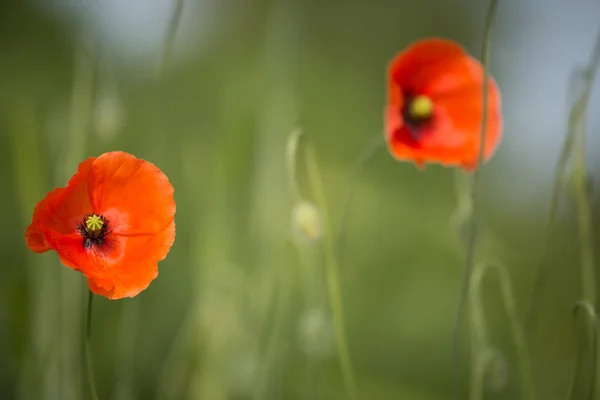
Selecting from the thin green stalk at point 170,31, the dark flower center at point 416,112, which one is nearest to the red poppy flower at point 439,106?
the dark flower center at point 416,112

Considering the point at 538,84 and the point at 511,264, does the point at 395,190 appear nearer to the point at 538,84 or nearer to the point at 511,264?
the point at 511,264

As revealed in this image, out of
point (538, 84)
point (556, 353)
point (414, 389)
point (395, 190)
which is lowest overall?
point (414, 389)

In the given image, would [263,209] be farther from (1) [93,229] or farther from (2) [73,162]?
(1) [93,229]

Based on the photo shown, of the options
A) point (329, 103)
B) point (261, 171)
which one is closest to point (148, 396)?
point (261, 171)

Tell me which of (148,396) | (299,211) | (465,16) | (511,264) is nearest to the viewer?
(299,211)

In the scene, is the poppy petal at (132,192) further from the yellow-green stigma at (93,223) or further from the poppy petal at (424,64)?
the poppy petal at (424,64)

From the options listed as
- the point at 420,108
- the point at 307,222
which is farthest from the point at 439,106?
the point at 307,222

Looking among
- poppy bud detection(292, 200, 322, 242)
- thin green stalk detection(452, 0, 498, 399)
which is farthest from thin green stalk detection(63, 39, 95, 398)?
thin green stalk detection(452, 0, 498, 399)
